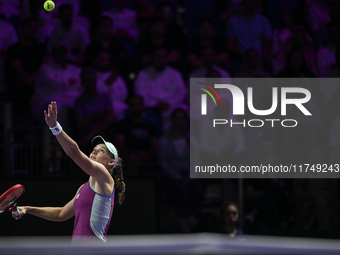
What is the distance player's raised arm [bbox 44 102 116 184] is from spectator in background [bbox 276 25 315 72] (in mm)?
4729

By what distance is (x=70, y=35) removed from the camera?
24.6ft

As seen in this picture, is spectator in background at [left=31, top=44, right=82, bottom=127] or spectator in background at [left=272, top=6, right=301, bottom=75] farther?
spectator in background at [left=272, top=6, right=301, bottom=75]

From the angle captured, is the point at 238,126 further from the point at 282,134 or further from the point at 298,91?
the point at 298,91

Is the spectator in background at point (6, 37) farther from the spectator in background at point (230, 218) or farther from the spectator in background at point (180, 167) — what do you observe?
the spectator in background at point (230, 218)

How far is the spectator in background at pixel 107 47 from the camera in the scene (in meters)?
7.36

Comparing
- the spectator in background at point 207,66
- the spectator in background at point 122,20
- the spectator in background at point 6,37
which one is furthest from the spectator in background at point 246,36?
the spectator in background at point 6,37

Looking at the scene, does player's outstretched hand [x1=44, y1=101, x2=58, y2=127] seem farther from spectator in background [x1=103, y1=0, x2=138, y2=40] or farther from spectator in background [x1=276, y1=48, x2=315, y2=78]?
spectator in background [x1=276, y1=48, x2=315, y2=78]

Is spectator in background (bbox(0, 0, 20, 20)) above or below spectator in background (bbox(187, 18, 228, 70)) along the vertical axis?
above

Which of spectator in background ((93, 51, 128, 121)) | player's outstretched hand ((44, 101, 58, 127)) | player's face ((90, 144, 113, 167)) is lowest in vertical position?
player's face ((90, 144, 113, 167))

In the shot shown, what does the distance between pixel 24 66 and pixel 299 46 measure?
4128mm

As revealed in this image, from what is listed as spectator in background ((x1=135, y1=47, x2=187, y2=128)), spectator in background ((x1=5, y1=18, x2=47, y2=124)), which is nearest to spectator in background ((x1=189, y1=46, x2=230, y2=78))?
spectator in background ((x1=135, y1=47, x2=187, y2=128))

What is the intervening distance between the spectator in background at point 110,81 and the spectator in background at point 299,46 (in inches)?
94.8

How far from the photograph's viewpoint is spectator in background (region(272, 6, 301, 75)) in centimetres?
765

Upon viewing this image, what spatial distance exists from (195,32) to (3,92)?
3107mm
